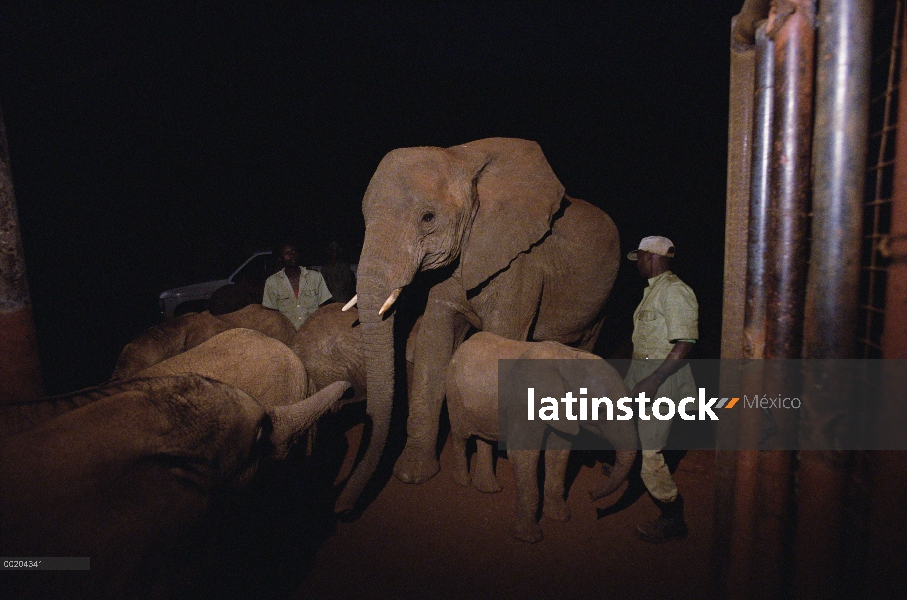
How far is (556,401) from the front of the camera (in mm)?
3391

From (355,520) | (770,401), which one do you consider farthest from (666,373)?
(355,520)

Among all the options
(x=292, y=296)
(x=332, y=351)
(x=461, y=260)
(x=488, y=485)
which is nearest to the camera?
(x=488, y=485)

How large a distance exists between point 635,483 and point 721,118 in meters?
17.9

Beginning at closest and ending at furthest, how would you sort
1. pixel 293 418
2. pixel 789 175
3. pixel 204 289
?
pixel 789 175 < pixel 293 418 < pixel 204 289

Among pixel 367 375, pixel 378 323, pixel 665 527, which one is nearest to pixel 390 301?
pixel 378 323

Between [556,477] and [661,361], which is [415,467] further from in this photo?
[661,361]

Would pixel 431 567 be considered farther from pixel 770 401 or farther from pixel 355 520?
pixel 770 401

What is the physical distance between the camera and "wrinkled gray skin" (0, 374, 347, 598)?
1489 millimetres

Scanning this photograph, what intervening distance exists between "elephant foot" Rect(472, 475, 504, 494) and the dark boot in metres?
1.21

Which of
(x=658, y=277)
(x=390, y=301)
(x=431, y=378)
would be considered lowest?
(x=431, y=378)

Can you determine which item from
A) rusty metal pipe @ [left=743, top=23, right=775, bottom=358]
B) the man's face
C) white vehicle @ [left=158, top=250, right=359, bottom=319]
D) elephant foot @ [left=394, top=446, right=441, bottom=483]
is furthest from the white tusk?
white vehicle @ [left=158, top=250, right=359, bottom=319]

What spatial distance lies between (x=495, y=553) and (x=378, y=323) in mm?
1971

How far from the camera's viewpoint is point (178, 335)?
450 cm

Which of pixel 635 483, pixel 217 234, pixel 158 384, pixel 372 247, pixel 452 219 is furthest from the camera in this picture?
pixel 217 234
